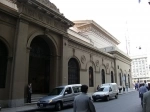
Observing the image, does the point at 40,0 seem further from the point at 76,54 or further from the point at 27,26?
the point at 76,54

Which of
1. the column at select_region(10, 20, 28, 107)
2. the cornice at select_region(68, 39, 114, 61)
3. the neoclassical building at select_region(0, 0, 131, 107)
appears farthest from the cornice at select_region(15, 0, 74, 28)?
the cornice at select_region(68, 39, 114, 61)

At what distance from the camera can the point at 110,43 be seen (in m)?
48.6

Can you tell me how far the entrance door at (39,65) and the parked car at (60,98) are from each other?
5699mm

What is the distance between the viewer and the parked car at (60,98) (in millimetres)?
11617

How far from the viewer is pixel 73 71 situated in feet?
72.2

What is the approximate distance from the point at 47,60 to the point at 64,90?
721 centimetres

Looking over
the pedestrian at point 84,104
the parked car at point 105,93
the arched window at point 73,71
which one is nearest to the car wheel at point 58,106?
the parked car at point 105,93

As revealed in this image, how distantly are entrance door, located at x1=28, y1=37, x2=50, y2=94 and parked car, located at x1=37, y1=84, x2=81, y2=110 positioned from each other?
5699 mm

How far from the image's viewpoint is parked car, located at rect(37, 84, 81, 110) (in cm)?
1162

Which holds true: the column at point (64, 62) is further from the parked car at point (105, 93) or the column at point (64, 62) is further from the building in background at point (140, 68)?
the building in background at point (140, 68)

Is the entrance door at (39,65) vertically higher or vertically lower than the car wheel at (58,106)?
higher

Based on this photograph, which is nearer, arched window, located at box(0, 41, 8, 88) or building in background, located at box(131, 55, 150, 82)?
arched window, located at box(0, 41, 8, 88)

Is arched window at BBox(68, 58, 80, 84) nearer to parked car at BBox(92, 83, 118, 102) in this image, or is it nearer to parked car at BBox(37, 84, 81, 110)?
parked car at BBox(92, 83, 118, 102)

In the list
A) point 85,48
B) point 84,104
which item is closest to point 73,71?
point 85,48
